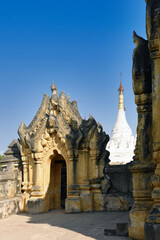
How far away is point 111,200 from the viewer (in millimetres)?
12648

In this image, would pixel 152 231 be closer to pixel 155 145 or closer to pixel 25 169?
pixel 155 145

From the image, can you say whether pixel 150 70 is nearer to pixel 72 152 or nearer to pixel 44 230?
pixel 44 230

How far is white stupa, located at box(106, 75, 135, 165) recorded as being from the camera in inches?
1341

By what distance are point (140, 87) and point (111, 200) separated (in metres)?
6.79

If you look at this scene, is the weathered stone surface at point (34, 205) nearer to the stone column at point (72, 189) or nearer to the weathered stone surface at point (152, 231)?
the stone column at point (72, 189)

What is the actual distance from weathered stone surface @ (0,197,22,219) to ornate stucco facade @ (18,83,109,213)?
1.40ft

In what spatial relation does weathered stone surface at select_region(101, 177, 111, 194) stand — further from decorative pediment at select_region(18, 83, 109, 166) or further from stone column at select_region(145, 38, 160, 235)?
stone column at select_region(145, 38, 160, 235)

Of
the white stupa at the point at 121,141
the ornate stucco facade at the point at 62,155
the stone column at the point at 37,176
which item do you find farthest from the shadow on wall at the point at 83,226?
the white stupa at the point at 121,141

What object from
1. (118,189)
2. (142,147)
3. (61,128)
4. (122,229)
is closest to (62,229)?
(122,229)

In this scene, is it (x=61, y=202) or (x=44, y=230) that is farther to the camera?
(x=61, y=202)

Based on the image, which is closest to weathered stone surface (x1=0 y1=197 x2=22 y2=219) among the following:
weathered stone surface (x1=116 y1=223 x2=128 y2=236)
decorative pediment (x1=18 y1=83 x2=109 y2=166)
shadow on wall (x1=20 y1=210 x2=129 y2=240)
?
shadow on wall (x1=20 y1=210 x2=129 y2=240)

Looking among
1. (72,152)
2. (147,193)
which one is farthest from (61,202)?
(147,193)

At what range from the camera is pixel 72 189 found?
1306 centimetres

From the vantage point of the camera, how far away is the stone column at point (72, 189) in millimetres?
12703
